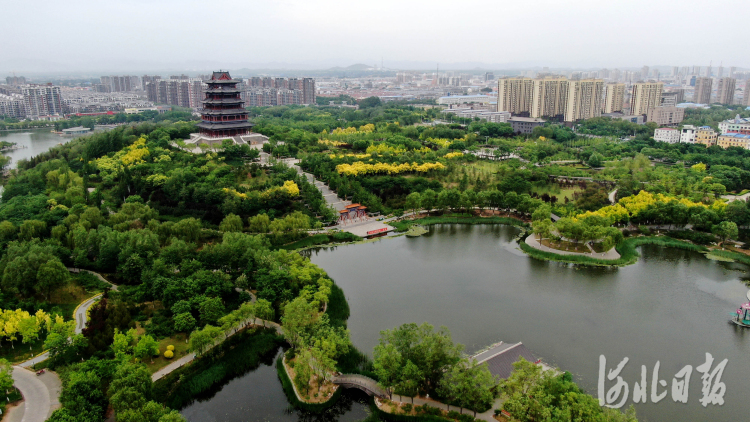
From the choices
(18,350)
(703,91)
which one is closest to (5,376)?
(18,350)

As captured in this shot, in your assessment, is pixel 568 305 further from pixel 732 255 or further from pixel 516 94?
pixel 516 94

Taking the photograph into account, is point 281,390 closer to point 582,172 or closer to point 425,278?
point 425,278

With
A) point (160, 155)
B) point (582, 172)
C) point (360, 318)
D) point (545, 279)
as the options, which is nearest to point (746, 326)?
point (545, 279)

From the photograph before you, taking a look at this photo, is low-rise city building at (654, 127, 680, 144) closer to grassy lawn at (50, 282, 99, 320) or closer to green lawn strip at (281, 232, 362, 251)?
green lawn strip at (281, 232, 362, 251)

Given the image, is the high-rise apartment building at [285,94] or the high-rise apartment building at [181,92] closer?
the high-rise apartment building at [285,94]

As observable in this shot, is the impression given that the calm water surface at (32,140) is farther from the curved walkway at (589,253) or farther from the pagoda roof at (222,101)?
the curved walkway at (589,253)

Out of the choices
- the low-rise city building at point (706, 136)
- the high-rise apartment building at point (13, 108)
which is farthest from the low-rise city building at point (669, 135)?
the high-rise apartment building at point (13, 108)
